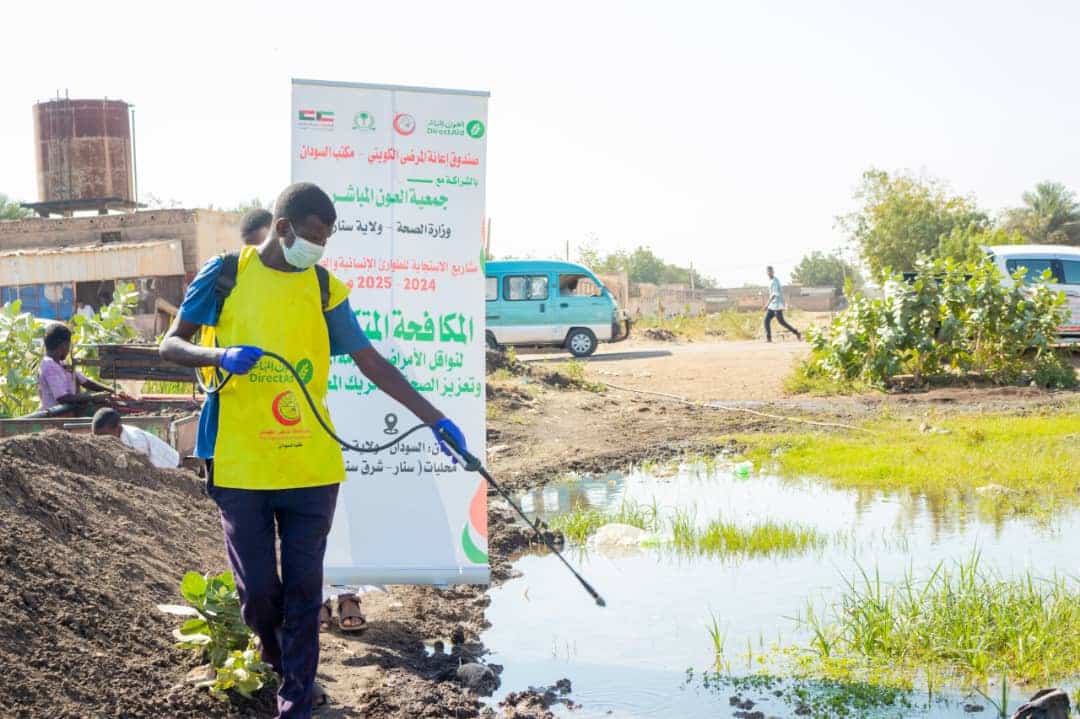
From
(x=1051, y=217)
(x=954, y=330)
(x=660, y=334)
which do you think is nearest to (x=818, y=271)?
(x=1051, y=217)

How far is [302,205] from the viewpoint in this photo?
4168mm

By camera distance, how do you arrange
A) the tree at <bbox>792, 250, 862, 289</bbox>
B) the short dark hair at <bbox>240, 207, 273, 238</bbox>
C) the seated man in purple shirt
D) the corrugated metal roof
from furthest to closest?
the tree at <bbox>792, 250, 862, 289</bbox>, the corrugated metal roof, the seated man in purple shirt, the short dark hair at <bbox>240, 207, 273, 238</bbox>

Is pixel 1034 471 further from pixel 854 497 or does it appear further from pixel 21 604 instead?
pixel 21 604

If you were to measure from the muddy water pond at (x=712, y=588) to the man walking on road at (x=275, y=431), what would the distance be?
4.59ft

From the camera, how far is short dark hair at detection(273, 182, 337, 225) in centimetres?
416

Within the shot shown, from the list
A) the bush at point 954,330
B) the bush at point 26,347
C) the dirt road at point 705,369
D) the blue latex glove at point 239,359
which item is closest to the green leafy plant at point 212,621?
the blue latex glove at point 239,359

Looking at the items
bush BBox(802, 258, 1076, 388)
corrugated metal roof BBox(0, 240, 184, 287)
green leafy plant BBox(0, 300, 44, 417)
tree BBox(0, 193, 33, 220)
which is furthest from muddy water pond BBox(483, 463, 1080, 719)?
tree BBox(0, 193, 33, 220)

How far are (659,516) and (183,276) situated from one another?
18.8 meters

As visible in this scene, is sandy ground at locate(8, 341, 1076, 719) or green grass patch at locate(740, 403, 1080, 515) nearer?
sandy ground at locate(8, 341, 1076, 719)

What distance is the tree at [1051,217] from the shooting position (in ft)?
170

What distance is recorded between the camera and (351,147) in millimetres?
5875

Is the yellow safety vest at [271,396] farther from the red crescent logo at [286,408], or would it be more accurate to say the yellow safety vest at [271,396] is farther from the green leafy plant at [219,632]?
the green leafy plant at [219,632]

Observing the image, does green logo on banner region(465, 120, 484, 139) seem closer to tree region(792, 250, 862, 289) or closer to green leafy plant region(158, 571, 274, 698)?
green leafy plant region(158, 571, 274, 698)

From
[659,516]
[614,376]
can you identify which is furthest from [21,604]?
[614,376]
